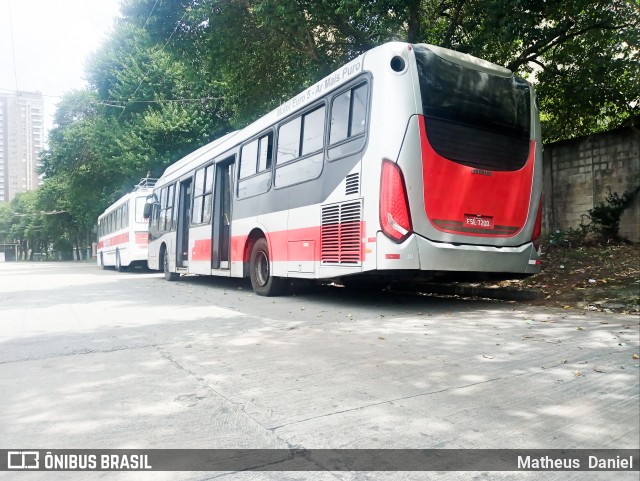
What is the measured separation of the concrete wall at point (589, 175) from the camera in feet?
37.7

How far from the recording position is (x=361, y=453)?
241cm

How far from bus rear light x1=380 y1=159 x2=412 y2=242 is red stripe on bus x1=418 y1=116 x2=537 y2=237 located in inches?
13.2

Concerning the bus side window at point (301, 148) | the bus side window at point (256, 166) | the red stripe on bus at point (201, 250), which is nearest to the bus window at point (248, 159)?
the bus side window at point (256, 166)

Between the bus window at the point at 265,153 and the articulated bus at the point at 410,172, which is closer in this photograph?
the articulated bus at the point at 410,172

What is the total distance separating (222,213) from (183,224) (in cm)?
274

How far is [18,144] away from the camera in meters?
87.8

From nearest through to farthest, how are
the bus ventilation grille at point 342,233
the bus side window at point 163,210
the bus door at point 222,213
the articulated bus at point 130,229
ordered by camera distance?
the bus ventilation grille at point 342,233 < the bus door at point 222,213 < the bus side window at point 163,210 < the articulated bus at point 130,229

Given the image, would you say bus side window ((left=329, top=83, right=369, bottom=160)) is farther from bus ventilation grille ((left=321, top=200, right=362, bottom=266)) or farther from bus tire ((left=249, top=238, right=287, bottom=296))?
bus tire ((left=249, top=238, right=287, bottom=296))

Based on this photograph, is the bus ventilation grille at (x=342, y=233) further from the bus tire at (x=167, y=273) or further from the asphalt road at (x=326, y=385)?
the bus tire at (x=167, y=273)

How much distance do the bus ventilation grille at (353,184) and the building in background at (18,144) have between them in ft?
197

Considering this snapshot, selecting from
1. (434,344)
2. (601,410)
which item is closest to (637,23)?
(434,344)

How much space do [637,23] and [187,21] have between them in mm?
10460

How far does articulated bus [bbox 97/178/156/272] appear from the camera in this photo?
65.0 ft

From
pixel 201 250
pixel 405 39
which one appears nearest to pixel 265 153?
pixel 201 250
